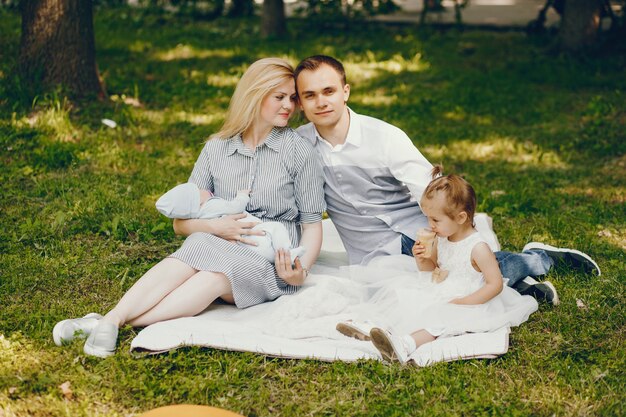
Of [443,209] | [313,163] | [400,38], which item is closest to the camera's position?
[443,209]

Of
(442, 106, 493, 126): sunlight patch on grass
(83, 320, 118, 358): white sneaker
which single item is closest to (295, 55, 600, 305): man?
(83, 320, 118, 358): white sneaker

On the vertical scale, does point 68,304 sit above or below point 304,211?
below

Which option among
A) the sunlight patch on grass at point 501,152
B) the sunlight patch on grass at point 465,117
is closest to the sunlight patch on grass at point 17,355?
the sunlight patch on grass at point 501,152

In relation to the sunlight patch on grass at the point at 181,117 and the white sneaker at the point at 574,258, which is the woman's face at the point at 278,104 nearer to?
the white sneaker at the point at 574,258

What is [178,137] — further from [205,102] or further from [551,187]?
[551,187]

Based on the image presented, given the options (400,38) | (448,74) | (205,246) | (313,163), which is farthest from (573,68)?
(205,246)

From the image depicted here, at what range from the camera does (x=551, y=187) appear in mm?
5711

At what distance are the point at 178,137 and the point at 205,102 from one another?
0.91 m

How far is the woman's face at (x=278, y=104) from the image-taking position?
3918 mm

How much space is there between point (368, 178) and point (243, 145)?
69cm

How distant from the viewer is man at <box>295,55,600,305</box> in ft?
13.0

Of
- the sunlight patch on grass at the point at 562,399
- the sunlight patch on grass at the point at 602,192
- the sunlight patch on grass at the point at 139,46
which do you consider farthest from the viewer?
the sunlight patch on grass at the point at 139,46

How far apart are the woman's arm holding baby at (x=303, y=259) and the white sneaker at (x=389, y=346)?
0.62 m

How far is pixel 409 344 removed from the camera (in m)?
3.42
